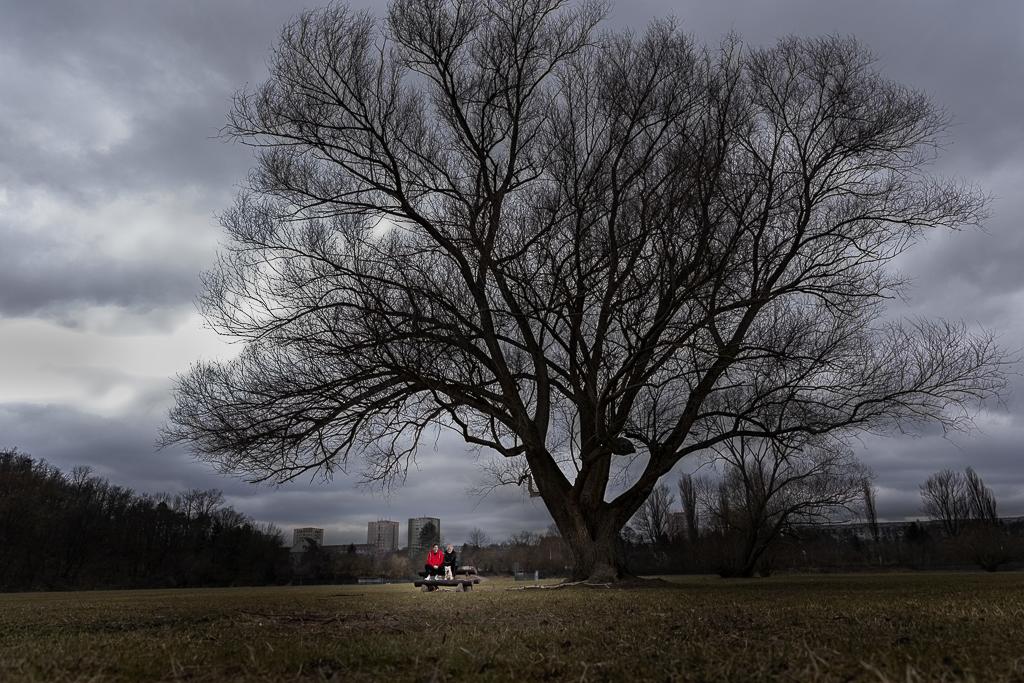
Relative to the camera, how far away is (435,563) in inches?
578

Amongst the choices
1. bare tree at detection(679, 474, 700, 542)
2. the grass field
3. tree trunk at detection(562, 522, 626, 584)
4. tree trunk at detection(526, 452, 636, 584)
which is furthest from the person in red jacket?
bare tree at detection(679, 474, 700, 542)

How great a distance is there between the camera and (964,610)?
4812 millimetres

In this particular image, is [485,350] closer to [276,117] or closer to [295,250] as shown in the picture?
[295,250]

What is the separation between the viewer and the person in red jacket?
14484 millimetres

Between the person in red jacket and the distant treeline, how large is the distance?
139 feet

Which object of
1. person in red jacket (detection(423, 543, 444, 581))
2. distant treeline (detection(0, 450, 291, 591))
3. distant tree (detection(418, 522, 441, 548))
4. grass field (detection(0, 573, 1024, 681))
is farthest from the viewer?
distant treeline (detection(0, 450, 291, 591))

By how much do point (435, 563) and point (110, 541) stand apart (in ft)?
164

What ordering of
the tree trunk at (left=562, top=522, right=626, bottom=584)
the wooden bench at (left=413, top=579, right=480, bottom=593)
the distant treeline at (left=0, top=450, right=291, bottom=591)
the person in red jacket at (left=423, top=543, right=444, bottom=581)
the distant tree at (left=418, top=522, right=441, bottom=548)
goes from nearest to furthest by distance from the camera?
the tree trunk at (left=562, top=522, right=626, bottom=584) < the wooden bench at (left=413, top=579, right=480, bottom=593) < the person in red jacket at (left=423, top=543, right=444, bottom=581) < the distant tree at (left=418, top=522, right=441, bottom=548) < the distant treeline at (left=0, top=450, right=291, bottom=591)

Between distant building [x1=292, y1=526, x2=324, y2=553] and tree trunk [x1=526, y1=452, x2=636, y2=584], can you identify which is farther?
distant building [x1=292, y1=526, x2=324, y2=553]

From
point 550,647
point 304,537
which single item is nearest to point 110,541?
point 304,537

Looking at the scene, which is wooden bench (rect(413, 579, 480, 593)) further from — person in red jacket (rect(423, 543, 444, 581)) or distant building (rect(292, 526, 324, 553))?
distant building (rect(292, 526, 324, 553))

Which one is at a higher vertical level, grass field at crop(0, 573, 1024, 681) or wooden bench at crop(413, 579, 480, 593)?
grass field at crop(0, 573, 1024, 681)

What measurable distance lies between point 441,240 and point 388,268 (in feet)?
3.71

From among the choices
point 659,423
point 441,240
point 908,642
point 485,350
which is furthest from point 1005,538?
point 908,642
